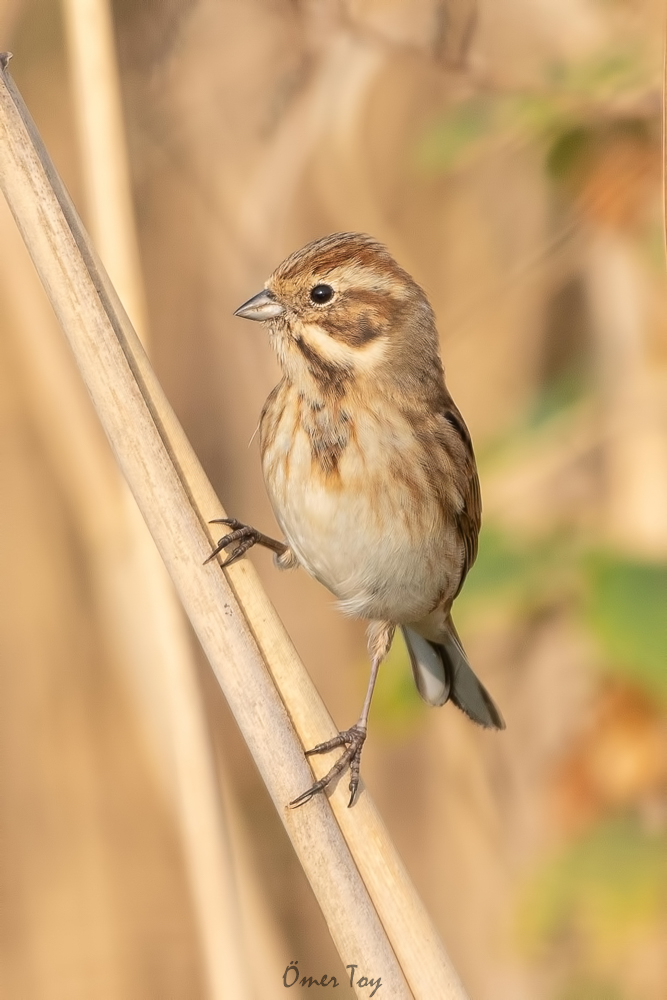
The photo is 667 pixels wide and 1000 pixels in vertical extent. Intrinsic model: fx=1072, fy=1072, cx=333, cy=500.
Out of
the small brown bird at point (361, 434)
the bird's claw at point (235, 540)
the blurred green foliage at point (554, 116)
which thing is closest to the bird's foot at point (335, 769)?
the small brown bird at point (361, 434)

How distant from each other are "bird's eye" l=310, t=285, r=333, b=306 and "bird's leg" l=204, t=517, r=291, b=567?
0.49m

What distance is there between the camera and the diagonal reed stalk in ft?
4.83

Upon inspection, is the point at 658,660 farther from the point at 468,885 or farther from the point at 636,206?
the point at 468,885

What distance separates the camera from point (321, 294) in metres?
2.21

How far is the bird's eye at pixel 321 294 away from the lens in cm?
221

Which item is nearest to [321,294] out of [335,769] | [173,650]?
[173,650]

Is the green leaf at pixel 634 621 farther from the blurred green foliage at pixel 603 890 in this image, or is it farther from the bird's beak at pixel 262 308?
the bird's beak at pixel 262 308

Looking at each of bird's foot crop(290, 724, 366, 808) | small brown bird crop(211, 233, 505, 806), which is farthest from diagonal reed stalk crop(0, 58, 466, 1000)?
small brown bird crop(211, 233, 505, 806)

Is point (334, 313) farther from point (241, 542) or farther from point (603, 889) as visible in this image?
point (603, 889)

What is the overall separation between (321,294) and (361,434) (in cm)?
30

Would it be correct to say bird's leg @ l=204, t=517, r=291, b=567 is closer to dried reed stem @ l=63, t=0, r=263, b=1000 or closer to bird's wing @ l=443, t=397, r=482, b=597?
dried reed stem @ l=63, t=0, r=263, b=1000

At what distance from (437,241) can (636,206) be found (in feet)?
2.53

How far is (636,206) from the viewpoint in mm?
2557

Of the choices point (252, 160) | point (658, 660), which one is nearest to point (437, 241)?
point (252, 160)
